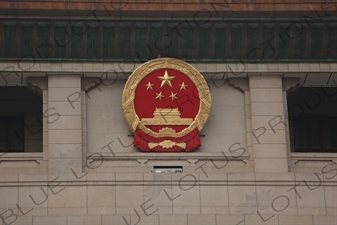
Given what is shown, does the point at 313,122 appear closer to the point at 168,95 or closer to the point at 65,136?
the point at 168,95

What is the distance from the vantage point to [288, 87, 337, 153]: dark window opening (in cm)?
5197

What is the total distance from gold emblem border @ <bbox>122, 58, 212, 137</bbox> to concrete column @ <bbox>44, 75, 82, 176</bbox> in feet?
5.31

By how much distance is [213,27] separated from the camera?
47438 mm

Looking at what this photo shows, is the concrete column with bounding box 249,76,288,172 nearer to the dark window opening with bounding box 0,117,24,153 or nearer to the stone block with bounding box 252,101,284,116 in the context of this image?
the stone block with bounding box 252,101,284,116

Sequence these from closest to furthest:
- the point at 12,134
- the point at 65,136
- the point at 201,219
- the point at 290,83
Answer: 1. the point at 201,219
2. the point at 65,136
3. the point at 290,83
4. the point at 12,134

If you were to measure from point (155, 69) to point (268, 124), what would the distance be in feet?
13.8

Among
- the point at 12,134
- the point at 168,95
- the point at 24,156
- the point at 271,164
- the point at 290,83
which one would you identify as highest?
the point at 290,83

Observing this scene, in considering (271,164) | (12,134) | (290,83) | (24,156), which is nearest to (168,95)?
(271,164)

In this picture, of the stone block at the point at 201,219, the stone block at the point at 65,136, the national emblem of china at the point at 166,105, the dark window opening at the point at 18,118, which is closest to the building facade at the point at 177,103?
the stone block at the point at 65,136

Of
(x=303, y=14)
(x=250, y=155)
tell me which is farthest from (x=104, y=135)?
(x=303, y=14)

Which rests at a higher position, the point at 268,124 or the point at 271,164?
the point at 268,124

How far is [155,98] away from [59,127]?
3.37 meters

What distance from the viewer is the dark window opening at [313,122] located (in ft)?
171

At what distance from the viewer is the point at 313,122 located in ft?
172
